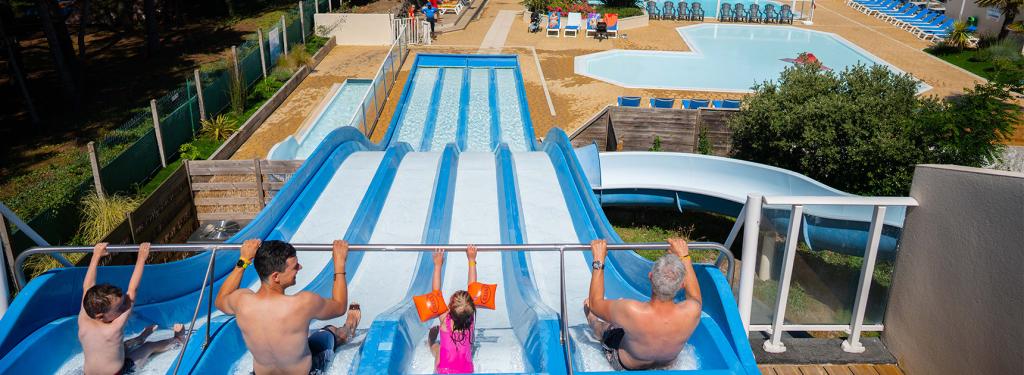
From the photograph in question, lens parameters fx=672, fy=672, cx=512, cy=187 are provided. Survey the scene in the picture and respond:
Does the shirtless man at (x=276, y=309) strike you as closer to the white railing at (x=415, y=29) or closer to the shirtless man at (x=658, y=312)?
the shirtless man at (x=658, y=312)

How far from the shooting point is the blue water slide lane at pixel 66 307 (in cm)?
420

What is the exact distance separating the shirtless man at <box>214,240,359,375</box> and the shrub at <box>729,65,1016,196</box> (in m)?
9.06

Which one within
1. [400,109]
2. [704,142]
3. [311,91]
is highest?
[400,109]

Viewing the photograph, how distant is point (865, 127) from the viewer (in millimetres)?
10328

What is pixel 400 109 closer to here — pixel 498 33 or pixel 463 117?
pixel 463 117

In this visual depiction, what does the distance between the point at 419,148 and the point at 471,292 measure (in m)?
8.29

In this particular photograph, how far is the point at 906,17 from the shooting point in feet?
92.5

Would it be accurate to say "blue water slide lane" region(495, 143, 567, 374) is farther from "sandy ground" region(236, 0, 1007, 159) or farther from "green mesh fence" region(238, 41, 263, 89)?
"green mesh fence" region(238, 41, 263, 89)

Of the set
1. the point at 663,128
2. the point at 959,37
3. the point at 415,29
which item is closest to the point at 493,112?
the point at 663,128

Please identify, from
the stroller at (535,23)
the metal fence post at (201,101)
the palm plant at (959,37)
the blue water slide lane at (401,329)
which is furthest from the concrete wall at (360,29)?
the palm plant at (959,37)

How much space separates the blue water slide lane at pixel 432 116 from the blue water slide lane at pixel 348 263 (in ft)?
4.88

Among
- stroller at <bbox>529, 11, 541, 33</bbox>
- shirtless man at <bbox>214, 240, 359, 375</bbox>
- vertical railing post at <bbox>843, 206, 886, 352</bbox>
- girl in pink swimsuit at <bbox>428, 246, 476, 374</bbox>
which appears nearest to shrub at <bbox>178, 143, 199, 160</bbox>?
shirtless man at <bbox>214, 240, 359, 375</bbox>

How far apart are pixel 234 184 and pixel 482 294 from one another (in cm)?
754

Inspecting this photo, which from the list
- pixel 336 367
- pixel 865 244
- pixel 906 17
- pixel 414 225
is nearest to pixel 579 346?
pixel 336 367
